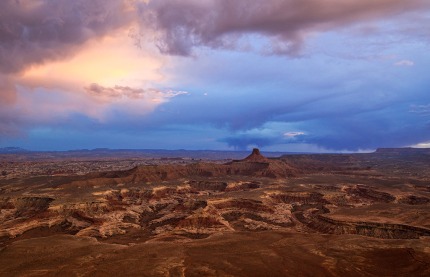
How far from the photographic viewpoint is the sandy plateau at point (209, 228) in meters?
44.8

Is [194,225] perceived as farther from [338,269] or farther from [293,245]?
[338,269]

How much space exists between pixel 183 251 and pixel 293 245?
56.0ft

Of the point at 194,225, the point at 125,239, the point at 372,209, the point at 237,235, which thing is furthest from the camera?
the point at 372,209

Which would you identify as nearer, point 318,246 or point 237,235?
point 318,246

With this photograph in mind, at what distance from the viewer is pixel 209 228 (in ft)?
252

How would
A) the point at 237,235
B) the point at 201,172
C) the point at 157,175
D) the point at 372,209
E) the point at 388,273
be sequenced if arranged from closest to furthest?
the point at 388,273
the point at 237,235
the point at 372,209
the point at 157,175
the point at 201,172

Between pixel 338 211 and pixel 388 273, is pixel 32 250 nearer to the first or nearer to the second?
pixel 388 273

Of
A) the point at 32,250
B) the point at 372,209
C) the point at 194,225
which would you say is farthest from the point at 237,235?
the point at 372,209

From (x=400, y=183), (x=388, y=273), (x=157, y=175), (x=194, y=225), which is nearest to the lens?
(x=388, y=273)

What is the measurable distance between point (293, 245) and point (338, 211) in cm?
3821

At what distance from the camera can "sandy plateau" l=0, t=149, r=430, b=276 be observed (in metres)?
44.8

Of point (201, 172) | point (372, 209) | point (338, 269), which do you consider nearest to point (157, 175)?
point (201, 172)

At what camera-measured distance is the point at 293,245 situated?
54.7 meters

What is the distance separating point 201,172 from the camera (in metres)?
174
